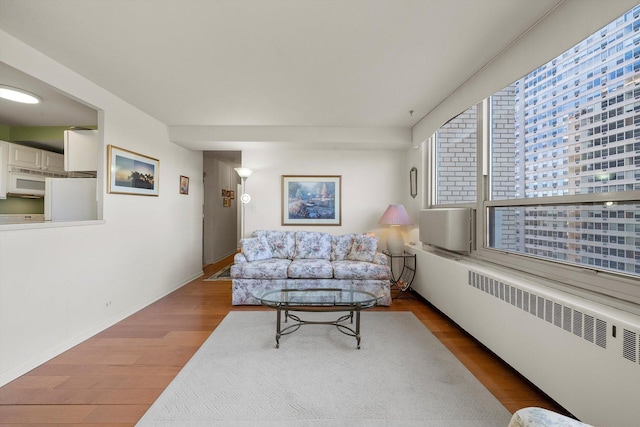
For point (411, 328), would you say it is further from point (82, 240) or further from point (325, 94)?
point (82, 240)

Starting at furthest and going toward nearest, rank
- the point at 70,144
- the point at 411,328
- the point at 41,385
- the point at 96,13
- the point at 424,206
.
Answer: the point at 424,206
the point at 70,144
the point at 411,328
the point at 41,385
the point at 96,13

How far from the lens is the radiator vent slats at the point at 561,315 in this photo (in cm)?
Answer: 120

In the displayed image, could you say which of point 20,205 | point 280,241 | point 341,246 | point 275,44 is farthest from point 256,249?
point 20,205

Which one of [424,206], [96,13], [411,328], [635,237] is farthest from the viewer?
[424,206]

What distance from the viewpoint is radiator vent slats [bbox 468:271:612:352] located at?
47.4 inches

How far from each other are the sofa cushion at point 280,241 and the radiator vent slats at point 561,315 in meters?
2.68

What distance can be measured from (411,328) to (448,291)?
56 cm

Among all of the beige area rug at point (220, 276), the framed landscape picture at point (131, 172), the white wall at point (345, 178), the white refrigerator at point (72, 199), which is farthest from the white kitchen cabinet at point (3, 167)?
the white wall at point (345, 178)

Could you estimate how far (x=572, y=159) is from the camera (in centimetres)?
174

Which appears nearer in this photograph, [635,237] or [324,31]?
[635,237]

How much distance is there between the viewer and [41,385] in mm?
1846

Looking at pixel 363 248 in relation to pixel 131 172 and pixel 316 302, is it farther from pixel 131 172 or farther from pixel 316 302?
pixel 131 172

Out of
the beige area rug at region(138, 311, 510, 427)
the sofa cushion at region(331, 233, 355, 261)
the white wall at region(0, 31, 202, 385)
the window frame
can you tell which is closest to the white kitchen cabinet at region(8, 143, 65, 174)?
the white wall at region(0, 31, 202, 385)

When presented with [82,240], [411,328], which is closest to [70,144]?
[82,240]
